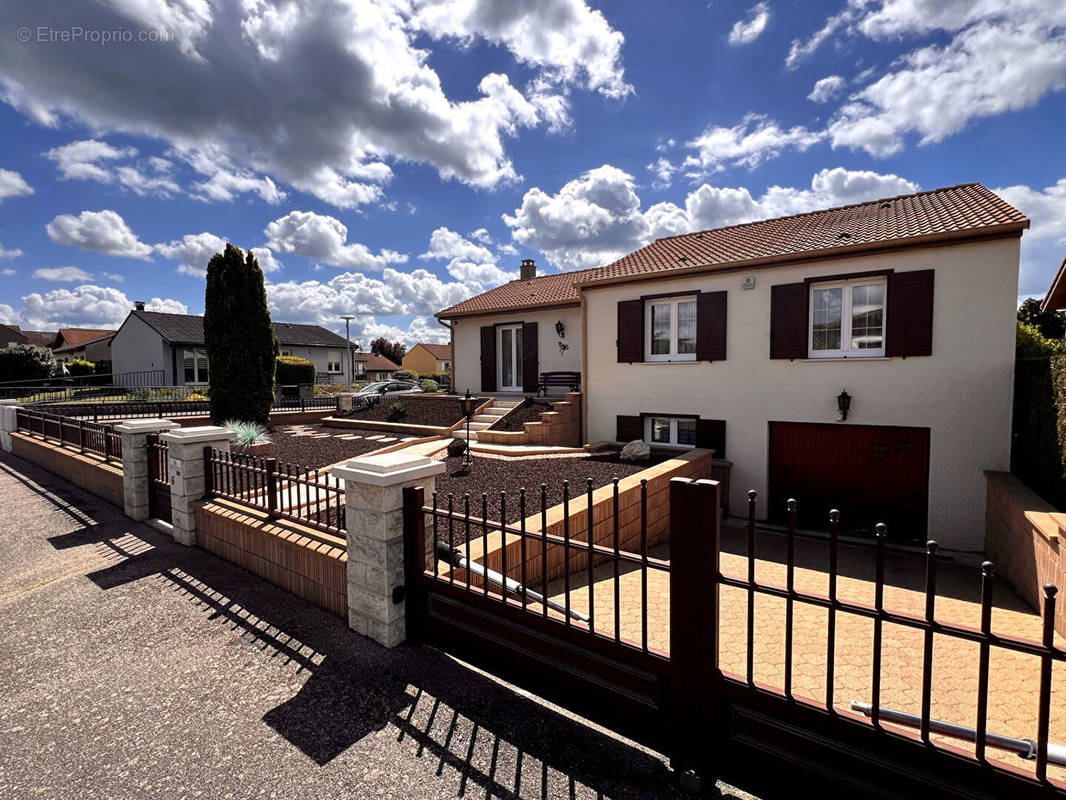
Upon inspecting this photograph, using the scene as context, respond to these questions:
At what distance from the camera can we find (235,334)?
11.1 meters

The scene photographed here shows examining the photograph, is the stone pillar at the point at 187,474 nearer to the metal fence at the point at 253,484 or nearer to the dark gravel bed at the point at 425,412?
the metal fence at the point at 253,484

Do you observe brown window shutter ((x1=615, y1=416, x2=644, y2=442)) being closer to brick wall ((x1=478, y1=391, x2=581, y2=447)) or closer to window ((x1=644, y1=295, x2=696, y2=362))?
brick wall ((x1=478, y1=391, x2=581, y2=447))

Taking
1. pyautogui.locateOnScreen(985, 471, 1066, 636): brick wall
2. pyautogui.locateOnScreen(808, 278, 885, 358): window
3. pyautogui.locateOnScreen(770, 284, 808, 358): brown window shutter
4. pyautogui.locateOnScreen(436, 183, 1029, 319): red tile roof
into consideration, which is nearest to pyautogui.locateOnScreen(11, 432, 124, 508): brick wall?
pyautogui.locateOnScreen(436, 183, 1029, 319): red tile roof

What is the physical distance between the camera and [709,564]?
8.07 ft

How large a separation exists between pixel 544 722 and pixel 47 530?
756 centimetres

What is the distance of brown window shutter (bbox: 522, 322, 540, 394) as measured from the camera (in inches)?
594

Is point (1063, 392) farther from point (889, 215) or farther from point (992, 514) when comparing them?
point (889, 215)

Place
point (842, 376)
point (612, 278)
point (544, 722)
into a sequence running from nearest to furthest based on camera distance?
point (544, 722) < point (842, 376) < point (612, 278)

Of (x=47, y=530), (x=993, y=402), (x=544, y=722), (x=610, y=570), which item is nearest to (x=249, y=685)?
(x=544, y=722)

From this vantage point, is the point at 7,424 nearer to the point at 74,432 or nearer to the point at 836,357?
the point at 74,432

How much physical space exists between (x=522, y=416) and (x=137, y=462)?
7.67 m

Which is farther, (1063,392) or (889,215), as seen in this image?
(889,215)

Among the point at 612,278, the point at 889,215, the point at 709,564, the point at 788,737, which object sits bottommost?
the point at 788,737

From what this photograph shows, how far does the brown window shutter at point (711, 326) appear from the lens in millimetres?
10320
